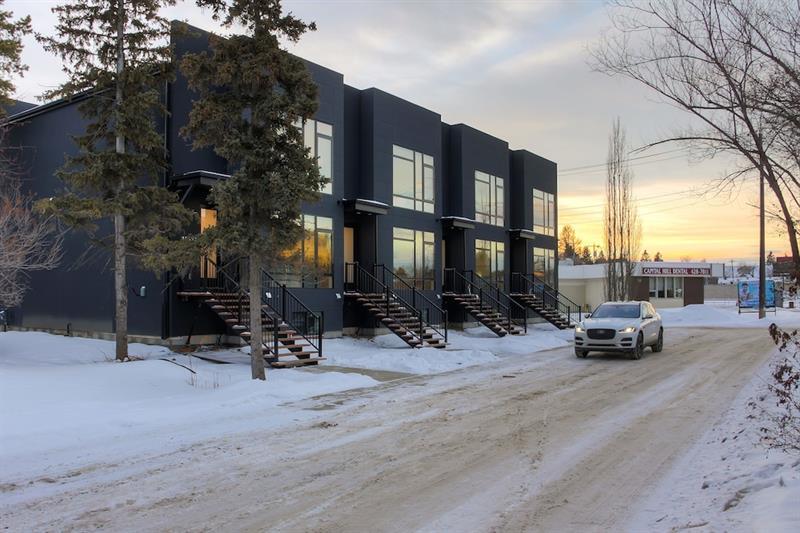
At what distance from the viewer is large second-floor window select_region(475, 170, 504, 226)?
2922 centimetres

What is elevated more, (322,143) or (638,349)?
(322,143)

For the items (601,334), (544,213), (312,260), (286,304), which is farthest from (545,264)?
(286,304)

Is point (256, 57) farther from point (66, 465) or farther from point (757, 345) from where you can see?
point (757, 345)

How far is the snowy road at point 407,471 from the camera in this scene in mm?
5133

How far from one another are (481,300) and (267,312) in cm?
1135

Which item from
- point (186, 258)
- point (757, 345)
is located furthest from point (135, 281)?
point (757, 345)

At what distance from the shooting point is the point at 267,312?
56.4ft

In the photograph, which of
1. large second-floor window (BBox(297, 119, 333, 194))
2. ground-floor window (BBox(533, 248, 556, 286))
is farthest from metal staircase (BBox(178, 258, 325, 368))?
ground-floor window (BBox(533, 248, 556, 286))

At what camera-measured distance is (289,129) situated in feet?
40.0

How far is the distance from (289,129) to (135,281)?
8.17 metres

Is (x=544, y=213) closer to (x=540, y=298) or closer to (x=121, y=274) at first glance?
(x=540, y=298)

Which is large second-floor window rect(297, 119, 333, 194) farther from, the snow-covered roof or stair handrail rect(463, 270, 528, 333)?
the snow-covered roof

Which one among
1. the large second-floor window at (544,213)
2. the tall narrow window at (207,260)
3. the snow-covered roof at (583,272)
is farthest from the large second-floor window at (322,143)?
the snow-covered roof at (583,272)

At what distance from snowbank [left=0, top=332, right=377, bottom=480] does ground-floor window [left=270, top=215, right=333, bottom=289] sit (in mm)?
4824
